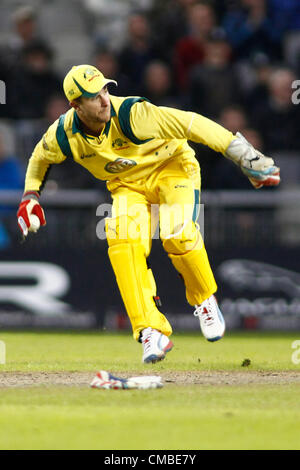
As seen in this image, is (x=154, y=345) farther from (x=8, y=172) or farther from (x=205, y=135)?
(x=8, y=172)

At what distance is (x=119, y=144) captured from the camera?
7.45 m

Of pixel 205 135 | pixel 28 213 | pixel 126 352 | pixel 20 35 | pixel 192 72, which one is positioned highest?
pixel 20 35

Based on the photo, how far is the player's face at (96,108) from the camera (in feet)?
23.2

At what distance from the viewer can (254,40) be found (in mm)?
14141

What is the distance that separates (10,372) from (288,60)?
7858mm

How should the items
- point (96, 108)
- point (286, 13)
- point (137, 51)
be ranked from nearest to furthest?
point (96, 108)
point (137, 51)
point (286, 13)

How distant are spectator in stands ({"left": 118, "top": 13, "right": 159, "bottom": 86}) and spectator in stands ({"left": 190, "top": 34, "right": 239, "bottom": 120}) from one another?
86 cm

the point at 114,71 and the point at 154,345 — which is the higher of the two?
the point at 114,71

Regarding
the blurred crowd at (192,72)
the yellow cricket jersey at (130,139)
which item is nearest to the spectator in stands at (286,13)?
the blurred crowd at (192,72)

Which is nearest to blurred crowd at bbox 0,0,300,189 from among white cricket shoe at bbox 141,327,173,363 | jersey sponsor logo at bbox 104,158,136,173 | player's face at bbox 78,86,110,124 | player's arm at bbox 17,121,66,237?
player's arm at bbox 17,121,66,237

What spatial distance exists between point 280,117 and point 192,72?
1381mm

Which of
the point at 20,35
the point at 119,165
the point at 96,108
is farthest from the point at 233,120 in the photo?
the point at 96,108
